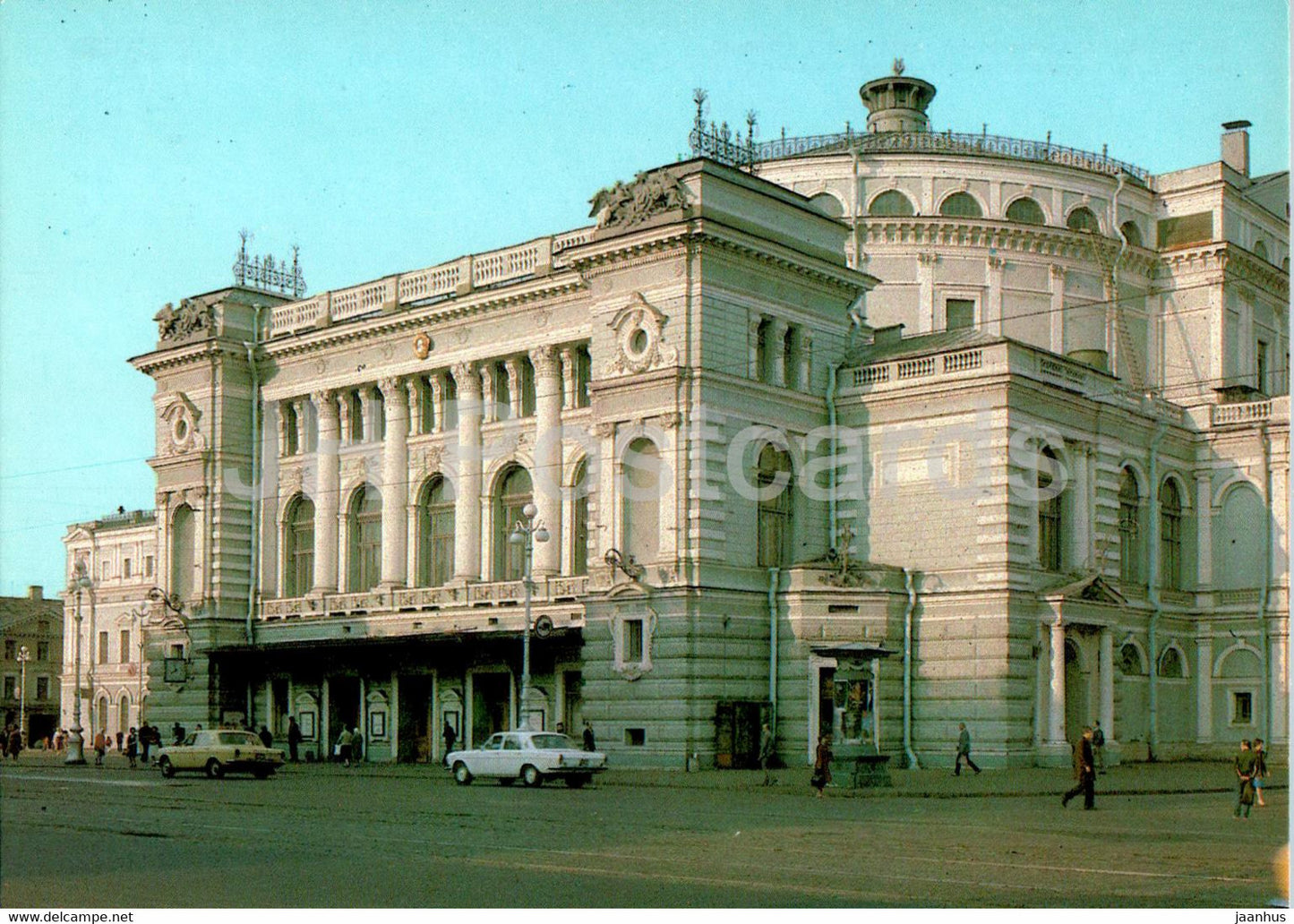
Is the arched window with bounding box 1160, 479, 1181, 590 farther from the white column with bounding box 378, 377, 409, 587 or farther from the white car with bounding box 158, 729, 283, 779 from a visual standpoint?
the white car with bounding box 158, 729, 283, 779

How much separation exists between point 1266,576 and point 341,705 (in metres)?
32.3

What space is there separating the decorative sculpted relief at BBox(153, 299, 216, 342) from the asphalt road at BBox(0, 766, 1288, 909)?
31.1 metres

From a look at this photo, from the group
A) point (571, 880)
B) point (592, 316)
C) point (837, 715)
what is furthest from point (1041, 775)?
point (571, 880)

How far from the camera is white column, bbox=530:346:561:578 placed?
179 feet

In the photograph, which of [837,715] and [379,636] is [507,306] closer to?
[379,636]

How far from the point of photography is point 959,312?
64.6 metres

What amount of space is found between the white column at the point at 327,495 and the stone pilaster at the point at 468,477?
632 centimetres

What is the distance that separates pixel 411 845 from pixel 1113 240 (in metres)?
49.8

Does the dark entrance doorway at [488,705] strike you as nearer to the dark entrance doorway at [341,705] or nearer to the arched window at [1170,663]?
the dark entrance doorway at [341,705]

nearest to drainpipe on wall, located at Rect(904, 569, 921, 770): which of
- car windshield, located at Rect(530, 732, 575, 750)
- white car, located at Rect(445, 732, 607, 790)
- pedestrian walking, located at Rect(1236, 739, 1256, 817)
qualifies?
white car, located at Rect(445, 732, 607, 790)

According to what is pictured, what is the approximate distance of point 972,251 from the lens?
6469 centimetres

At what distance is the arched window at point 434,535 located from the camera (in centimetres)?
5903

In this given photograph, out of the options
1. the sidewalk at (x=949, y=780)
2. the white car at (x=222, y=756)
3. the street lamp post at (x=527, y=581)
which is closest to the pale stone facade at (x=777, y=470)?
the sidewalk at (x=949, y=780)

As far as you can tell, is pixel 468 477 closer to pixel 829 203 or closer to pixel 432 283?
pixel 432 283
